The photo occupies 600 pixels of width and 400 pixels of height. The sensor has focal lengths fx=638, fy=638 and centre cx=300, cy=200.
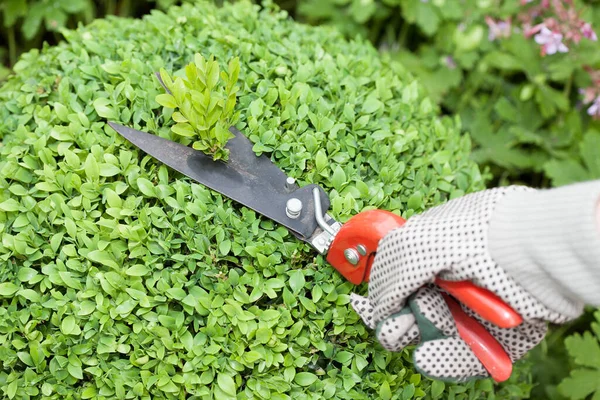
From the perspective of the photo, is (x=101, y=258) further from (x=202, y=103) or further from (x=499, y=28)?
(x=499, y=28)

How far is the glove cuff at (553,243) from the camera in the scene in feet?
2.93

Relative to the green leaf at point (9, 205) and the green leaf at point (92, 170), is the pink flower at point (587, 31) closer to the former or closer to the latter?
the green leaf at point (92, 170)

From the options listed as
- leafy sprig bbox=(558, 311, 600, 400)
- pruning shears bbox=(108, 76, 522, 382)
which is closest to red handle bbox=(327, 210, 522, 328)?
pruning shears bbox=(108, 76, 522, 382)

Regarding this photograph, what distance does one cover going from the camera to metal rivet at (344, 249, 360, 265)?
1169 mm

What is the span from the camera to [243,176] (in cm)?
127

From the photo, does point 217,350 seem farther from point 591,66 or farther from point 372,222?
point 591,66

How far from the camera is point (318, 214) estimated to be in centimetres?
122

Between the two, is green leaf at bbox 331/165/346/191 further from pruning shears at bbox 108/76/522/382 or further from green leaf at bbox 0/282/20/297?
green leaf at bbox 0/282/20/297

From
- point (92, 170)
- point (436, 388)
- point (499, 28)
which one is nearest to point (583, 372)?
point (436, 388)

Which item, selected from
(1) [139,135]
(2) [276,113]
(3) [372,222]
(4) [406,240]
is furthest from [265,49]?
(4) [406,240]

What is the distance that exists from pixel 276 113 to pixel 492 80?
4.76ft

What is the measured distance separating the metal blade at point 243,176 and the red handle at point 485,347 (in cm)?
32

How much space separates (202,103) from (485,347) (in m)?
0.66

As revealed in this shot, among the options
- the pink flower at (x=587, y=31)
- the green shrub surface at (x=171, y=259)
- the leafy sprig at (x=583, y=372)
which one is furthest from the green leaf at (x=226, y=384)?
the pink flower at (x=587, y=31)
